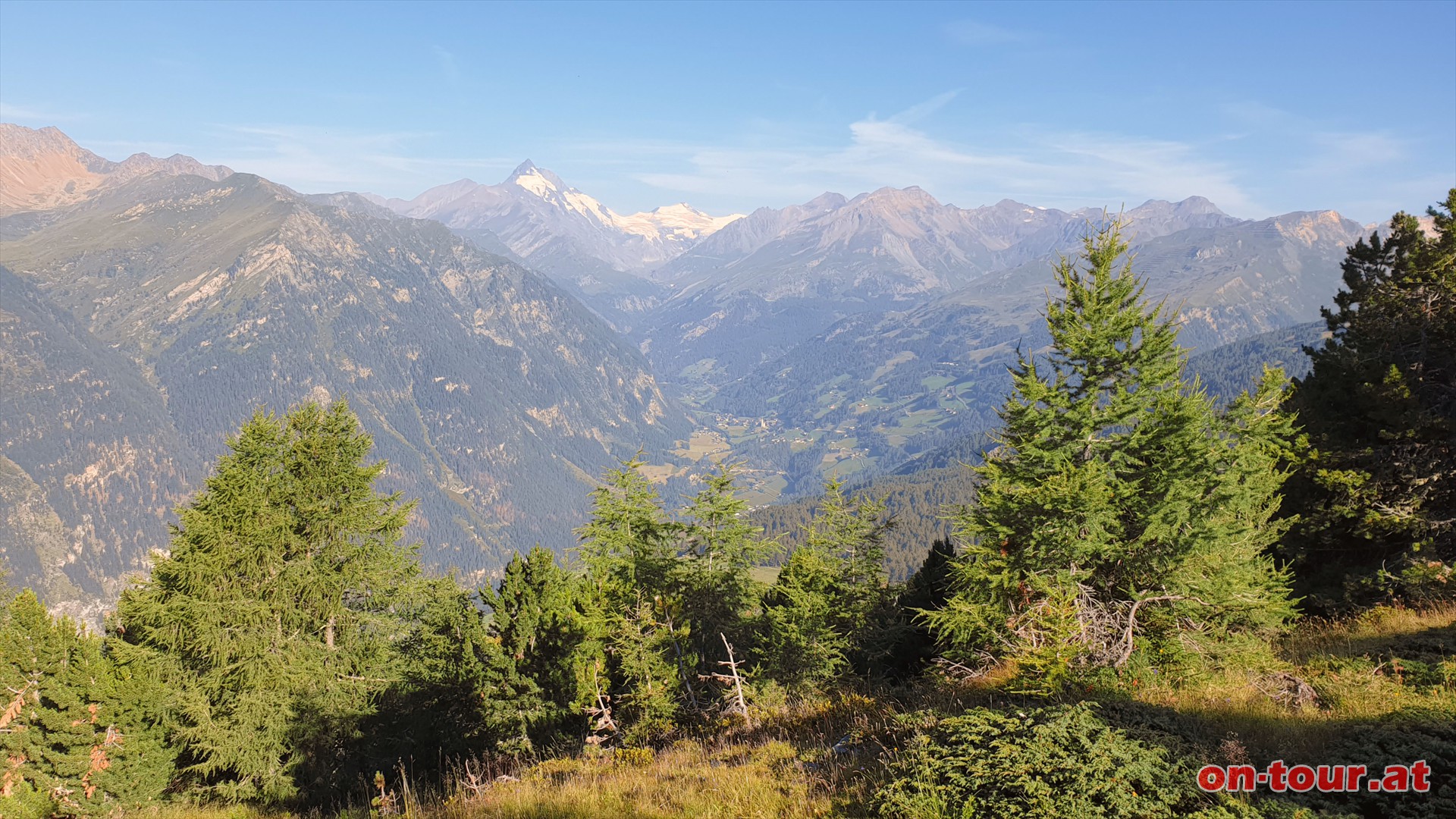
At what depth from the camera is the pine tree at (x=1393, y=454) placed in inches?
899

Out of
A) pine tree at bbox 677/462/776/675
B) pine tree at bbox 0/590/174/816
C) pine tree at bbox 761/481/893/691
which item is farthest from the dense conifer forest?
pine tree at bbox 761/481/893/691

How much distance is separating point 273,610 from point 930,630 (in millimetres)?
22375

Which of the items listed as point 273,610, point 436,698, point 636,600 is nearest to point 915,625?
point 636,600

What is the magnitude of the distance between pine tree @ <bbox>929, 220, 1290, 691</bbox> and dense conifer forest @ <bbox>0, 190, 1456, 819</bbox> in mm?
108

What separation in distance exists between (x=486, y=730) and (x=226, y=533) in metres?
11.6

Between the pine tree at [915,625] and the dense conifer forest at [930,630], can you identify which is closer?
the dense conifer forest at [930,630]

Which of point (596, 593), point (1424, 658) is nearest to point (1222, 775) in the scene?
point (1424, 658)

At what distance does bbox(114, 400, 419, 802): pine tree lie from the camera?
22031mm

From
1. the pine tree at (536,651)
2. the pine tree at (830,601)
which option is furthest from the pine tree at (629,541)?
the pine tree at (830,601)

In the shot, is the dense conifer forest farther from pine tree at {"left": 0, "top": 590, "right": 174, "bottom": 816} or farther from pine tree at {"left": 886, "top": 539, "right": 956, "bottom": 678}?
pine tree at {"left": 886, "top": 539, "right": 956, "bottom": 678}

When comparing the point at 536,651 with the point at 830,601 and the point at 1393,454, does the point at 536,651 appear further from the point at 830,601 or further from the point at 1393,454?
the point at 1393,454

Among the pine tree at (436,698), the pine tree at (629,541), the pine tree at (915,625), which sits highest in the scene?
the pine tree at (629,541)

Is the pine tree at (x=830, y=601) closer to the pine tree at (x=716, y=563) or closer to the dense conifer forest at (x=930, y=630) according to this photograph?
the dense conifer forest at (x=930, y=630)

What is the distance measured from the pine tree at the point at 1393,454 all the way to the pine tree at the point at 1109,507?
5.79 metres
